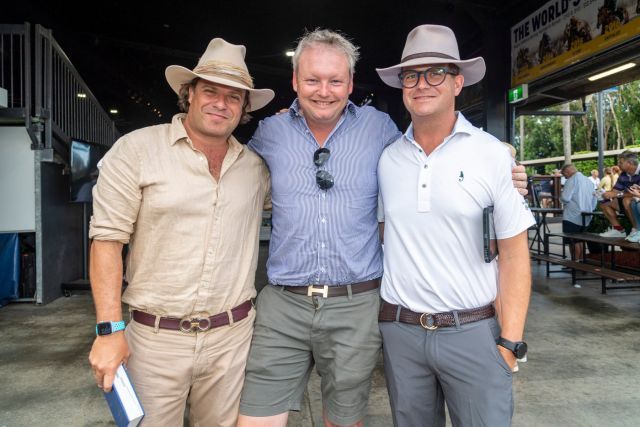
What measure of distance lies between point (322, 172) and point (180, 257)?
72 cm

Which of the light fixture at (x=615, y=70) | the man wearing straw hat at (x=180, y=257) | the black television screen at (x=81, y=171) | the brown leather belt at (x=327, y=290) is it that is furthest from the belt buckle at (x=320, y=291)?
the light fixture at (x=615, y=70)

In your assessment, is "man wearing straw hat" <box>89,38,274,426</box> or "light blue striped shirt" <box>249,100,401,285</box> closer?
"man wearing straw hat" <box>89,38,274,426</box>

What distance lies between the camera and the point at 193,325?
190 centimetres

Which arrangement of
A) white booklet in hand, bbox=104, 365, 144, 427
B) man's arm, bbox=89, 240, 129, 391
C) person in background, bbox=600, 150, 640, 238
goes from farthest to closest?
1. person in background, bbox=600, 150, 640, 238
2. man's arm, bbox=89, 240, 129, 391
3. white booklet in hand, bbox=104, 365, 144, 427

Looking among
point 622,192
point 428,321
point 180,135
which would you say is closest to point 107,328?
point 180,135

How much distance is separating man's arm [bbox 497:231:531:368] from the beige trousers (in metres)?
1.13

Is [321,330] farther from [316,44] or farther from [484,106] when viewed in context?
[484,106]

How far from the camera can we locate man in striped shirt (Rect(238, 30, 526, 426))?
79.7 inches

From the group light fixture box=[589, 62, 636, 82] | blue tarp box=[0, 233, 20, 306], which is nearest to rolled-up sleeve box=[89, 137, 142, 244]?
blue tarp box=[0, 233, 20, 306]

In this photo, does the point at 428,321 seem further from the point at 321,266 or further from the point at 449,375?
the point at 321,266

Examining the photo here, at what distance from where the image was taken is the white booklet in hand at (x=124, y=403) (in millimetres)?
1568

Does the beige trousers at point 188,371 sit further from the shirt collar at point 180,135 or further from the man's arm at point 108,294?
the shirt collar at point 180,135

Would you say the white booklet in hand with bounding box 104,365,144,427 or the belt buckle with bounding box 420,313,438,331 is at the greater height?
the belt buckle with bounding box 420,313,438,331

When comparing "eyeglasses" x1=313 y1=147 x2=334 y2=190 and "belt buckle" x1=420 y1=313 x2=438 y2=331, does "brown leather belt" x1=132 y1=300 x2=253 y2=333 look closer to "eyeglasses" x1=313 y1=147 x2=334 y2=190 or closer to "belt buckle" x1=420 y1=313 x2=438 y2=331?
"eyeglasses" x1=313 y1=147 x2=334 y2=190
